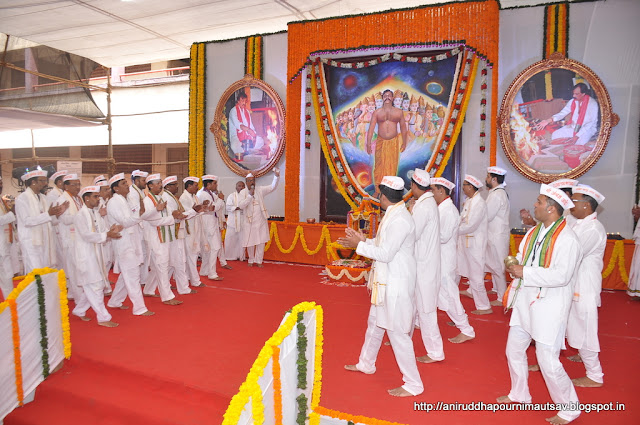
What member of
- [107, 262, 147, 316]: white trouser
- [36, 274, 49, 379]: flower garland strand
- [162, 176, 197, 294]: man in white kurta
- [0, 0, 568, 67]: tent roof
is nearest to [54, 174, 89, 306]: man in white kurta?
[107, 262, 147, 316]: white trouser

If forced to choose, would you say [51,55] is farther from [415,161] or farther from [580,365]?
[580,365]

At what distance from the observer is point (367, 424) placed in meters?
3.21

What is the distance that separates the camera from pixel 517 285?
11.6ft

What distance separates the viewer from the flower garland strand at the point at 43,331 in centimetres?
416

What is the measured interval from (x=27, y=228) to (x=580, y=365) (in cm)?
663

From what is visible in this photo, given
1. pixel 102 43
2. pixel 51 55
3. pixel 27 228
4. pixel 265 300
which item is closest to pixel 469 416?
pixel 265 300

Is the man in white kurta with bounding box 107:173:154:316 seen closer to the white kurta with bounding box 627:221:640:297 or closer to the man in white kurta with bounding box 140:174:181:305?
the man in white kurta with bounding box 140:174:181:305

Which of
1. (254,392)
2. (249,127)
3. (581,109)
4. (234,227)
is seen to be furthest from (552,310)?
(249,127)

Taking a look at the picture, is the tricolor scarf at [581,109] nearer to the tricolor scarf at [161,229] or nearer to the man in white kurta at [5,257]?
the tricolor scarf at [161,229]

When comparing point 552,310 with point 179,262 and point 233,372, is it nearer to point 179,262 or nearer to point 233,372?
point 233,372

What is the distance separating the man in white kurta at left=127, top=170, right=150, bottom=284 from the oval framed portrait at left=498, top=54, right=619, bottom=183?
623 centimetres

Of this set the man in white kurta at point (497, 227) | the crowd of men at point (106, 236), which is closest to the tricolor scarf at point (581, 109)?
the man in white kurta at point (497, 227)

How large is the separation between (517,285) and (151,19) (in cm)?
870

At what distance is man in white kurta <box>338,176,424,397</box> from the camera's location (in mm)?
3693
